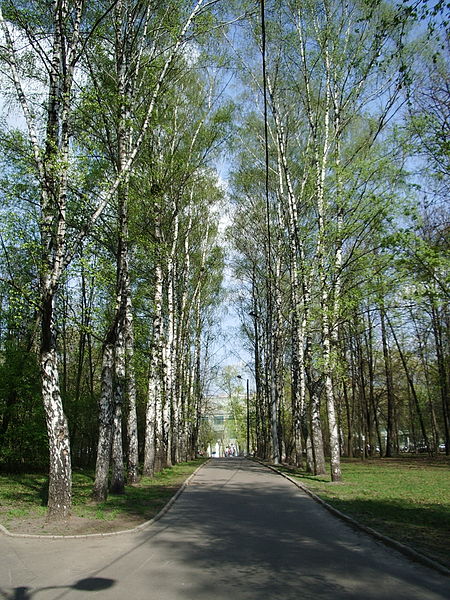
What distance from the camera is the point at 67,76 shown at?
9.64 metres

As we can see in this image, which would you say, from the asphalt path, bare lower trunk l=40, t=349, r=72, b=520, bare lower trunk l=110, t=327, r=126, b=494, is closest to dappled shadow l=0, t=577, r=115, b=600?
the asphalt path

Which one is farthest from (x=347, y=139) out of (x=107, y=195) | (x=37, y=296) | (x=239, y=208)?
(x=37, y=296)

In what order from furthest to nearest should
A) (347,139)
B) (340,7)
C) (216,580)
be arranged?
(347,139) → (340,7) → (216,580)

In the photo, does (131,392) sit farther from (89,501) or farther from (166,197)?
(166,197)

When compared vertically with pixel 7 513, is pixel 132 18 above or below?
above

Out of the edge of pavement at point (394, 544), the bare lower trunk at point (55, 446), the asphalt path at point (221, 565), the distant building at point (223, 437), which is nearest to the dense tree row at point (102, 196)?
the bare lower trunk at point (55, 446)

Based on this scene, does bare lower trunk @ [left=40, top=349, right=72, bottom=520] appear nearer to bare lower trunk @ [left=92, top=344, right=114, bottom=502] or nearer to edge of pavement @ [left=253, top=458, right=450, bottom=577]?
bare lower trunk @ [left=92, top=344, right=114, bottom=502]

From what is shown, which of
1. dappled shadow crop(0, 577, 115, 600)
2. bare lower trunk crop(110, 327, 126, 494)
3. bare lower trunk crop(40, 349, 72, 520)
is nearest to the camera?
dappled shadow crop(0, 577, 115, 600)

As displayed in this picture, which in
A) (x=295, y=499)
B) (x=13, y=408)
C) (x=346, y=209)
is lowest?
(x=295, y=499)

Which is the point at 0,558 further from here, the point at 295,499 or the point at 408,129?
the point at 408,129

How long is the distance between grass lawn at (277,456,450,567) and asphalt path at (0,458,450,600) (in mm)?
585

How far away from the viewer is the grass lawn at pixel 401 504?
7.46 metres

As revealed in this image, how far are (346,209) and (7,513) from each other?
12153 mm

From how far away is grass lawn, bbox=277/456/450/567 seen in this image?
24.5ft
